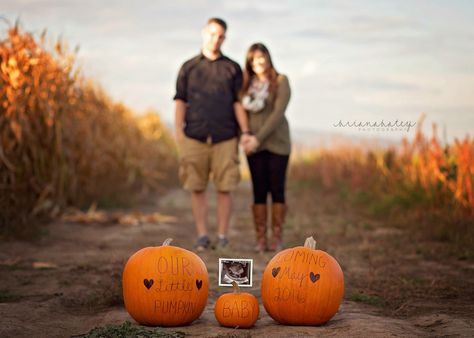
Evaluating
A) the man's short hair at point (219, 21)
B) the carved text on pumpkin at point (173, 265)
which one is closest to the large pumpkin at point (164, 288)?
the carved text on pumpkin at point (173, 265)

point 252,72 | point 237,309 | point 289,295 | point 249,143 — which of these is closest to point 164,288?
point 237,309

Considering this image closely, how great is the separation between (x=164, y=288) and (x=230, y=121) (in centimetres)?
303

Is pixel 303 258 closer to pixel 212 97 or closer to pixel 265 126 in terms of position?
pixel 265 126

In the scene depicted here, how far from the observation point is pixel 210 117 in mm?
6578

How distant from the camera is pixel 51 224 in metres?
8.44

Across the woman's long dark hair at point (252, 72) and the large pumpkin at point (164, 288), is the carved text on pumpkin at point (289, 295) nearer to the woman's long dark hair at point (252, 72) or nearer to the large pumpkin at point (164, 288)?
the large pumpkin at point (164, 288)

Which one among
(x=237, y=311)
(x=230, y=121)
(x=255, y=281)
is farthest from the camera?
(x=230, y=121)

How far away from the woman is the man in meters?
0.11

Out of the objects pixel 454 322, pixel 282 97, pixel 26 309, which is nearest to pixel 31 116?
pixel 282 97

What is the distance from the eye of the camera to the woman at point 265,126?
652cm

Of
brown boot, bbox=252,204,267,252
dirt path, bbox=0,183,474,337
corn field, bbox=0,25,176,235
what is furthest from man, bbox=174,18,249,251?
corn field, bbox=0,25,176,235

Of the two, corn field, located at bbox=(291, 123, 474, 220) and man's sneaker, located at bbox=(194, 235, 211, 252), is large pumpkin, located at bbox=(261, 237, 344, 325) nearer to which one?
man's sneaker, located at bbox=(194, 235, 211, 252)

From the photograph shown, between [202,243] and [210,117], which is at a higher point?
[210,117]

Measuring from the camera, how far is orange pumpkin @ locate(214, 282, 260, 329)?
3703 mm
